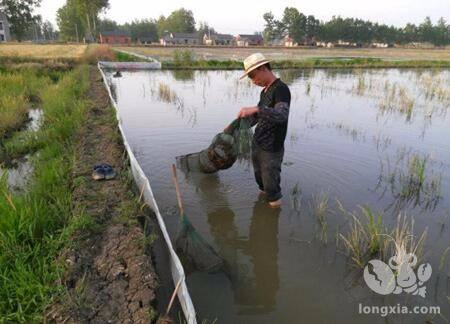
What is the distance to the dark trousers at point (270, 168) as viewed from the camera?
398 centimetres

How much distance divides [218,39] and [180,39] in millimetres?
11478

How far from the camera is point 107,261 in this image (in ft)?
8.79

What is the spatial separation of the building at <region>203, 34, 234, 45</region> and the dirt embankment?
282ft

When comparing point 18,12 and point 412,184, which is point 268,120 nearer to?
point 412,184

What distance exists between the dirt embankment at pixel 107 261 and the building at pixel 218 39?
86003mm

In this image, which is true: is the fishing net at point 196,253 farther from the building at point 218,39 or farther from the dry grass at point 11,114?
the building at point 218,39

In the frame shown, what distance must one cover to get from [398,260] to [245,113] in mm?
2017

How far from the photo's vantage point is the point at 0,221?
8.93 feet

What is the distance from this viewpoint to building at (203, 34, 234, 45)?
86.1 meters

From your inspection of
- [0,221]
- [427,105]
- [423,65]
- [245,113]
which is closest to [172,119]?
[245,113]

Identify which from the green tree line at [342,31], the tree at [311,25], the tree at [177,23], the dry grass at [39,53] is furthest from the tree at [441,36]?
the dry grass at [39,53]

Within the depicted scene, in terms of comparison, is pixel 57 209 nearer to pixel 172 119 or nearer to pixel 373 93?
pixel 172 119

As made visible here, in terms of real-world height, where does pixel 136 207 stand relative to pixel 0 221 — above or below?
below

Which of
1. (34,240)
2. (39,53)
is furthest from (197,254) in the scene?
(39,53)
